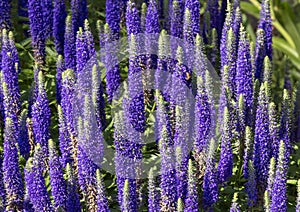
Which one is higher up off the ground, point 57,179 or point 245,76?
point 245,76

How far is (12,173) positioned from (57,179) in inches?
19.5

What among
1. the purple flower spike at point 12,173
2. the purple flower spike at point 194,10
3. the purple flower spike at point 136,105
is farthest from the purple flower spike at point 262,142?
the purple flower spike at point 12,173

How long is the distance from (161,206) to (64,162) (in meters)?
1.00

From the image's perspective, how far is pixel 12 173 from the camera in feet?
18.1

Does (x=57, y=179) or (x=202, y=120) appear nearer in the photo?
(x=57, y=179)

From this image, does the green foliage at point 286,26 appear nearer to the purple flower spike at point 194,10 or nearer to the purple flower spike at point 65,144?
the purple flower spike at point 194,10

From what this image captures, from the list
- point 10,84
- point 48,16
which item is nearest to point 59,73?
point 10,84

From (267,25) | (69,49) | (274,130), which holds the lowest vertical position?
(274,130)

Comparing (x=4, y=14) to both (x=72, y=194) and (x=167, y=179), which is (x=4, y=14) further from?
(x=167, y=179)

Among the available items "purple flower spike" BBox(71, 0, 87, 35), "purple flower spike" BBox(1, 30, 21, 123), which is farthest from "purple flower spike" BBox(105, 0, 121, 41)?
"purple flower spike" BBox(1, 30, 21, 123)

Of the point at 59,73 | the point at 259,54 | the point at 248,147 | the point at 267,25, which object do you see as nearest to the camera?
the point at 248,147

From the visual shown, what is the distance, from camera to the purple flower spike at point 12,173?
5.50 meters

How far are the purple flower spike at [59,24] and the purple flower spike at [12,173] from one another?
175 cm

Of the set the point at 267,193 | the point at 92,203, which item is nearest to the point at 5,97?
the point at 92,203
